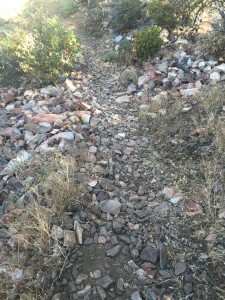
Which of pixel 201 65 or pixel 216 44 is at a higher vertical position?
pixel 216 44

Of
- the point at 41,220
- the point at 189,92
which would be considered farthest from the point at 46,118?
the point at 189,92

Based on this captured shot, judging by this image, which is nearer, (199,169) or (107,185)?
(107,185)

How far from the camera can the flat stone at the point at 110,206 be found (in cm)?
347

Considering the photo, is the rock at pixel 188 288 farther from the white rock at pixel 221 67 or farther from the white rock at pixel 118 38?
the white rock at pixel 118 38

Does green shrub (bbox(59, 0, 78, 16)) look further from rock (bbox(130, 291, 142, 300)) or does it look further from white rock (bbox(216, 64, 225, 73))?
rock (bbox(130, 291, 142, 300))

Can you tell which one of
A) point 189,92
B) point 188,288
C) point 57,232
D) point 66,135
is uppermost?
point 66,135

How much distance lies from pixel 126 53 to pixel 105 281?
4983 mm

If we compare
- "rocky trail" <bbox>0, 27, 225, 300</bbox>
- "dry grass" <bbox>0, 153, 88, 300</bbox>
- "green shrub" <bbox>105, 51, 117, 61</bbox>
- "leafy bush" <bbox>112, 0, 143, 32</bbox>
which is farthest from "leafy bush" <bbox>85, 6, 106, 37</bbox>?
"dry grass" <bbox>0, 153, 88, 300</bbox>

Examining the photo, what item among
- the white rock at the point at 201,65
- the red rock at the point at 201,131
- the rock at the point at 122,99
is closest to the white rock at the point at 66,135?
the rock at the point at 122,99

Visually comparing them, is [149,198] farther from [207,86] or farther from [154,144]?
[207,86]

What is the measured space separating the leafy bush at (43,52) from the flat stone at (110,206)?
3.29m

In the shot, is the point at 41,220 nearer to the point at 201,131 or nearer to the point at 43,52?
the point at 201,131

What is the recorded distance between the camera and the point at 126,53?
6723 mm

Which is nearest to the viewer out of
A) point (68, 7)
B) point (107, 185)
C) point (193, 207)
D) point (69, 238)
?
point (69, 238)
